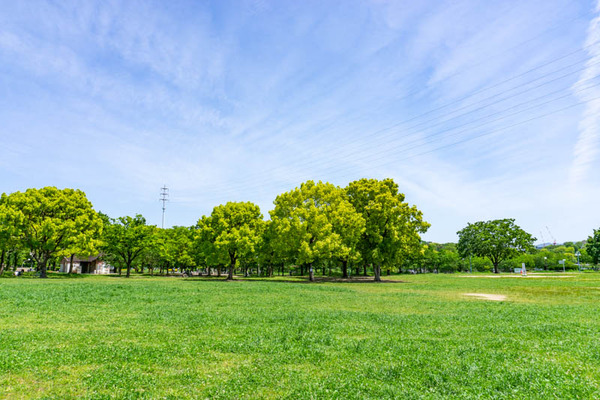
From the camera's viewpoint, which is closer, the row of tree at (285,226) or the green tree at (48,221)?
the row of tree at (285,226)

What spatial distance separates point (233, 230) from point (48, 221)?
2881cm

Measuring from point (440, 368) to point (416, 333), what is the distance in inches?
187

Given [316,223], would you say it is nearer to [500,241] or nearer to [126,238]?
[126,238]

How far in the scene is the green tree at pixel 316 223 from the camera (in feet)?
162

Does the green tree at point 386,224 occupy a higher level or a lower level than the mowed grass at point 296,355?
higher

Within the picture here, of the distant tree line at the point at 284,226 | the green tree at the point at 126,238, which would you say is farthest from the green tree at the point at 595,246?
the green tree at the point at 126,238

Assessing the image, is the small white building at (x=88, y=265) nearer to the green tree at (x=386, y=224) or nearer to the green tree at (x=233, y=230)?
the green tree at (x=233, y=230)

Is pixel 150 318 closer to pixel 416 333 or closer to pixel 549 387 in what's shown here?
pixel 416 333

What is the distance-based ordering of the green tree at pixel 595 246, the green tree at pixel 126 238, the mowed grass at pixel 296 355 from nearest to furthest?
the mowed grass at pixel 296 355
the green tree at pixel 126 238
the green tree at pixel 595 246

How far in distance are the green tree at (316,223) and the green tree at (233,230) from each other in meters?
5.74

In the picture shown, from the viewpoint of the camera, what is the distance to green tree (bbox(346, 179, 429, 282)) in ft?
173

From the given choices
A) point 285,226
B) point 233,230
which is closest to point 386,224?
point 285,226

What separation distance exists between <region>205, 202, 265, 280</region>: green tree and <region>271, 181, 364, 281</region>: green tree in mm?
5739

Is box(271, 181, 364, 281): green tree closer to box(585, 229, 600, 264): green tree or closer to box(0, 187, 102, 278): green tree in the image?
box(0, 187, 102, 278): green tree
